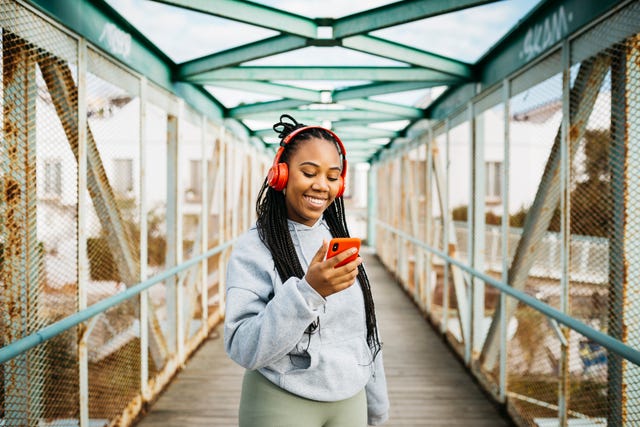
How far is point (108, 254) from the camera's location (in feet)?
10.4

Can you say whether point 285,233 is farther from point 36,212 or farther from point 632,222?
point 632,222

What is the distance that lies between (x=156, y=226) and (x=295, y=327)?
639cm

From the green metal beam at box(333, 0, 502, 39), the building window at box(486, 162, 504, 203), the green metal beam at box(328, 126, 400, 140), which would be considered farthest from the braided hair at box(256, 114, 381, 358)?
the building window at box(486, 162, 504, 203)

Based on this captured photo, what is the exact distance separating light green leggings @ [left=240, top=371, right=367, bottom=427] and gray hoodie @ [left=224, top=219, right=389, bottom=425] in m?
0.03

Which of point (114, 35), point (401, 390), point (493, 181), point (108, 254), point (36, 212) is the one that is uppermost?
point (114, 35)

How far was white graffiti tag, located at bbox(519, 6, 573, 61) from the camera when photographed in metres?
2.61

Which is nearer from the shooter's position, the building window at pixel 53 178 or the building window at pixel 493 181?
the building window at pixel 53 178

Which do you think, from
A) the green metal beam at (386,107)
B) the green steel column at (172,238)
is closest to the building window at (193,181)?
the green metal beam at (386,107)

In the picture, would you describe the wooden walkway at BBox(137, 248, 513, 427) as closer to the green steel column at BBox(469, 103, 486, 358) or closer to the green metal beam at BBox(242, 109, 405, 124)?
the green steel column at BBox(469, 103, 486, 358)

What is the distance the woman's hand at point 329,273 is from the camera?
1.02 metres

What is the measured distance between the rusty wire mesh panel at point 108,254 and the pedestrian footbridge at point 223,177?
14 millimetres

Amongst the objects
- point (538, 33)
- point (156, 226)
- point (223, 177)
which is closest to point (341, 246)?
point (538, 33)

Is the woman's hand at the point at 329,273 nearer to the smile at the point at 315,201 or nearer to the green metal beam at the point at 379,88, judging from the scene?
the smile at the point at 315,201

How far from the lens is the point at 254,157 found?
336 inches
